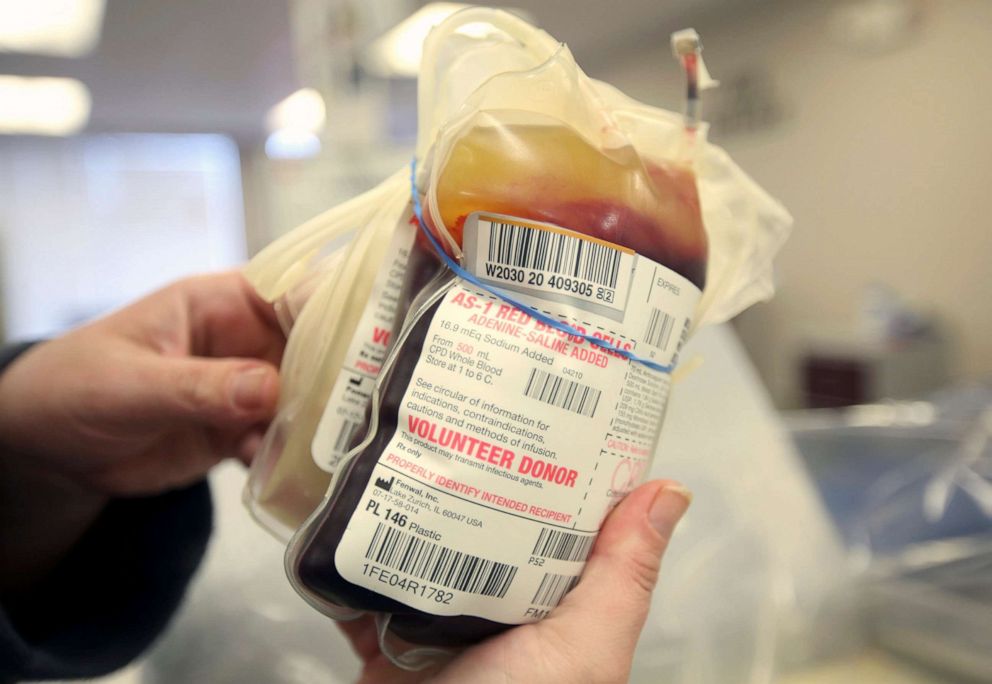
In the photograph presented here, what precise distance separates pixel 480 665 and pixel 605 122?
285 millimetres

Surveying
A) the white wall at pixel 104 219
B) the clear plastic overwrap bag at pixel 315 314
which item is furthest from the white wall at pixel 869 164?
the white wall at pixel 104 219

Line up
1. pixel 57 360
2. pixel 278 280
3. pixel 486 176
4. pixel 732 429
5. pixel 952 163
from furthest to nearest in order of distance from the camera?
pixel 952 163 < pixel 732 429 < pixel 57 360 < pixel 278 280 < pixel 486 176

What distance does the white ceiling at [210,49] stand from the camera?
10.1ft

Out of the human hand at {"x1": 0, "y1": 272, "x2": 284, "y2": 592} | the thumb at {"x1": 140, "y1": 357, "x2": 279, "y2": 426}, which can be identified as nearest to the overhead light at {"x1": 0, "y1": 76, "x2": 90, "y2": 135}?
the human hand at {"x1": 0, "y1": 272, "x2": 284, "y2": 592}

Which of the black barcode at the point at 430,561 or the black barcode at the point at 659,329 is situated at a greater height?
the black barcode at the point at 659,329

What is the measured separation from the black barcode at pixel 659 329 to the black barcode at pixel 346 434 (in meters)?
0.17

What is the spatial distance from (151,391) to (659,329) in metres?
0.37

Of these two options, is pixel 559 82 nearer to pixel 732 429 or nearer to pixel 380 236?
pixel 380 236

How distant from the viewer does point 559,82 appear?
34 centimetres

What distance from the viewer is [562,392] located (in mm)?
318

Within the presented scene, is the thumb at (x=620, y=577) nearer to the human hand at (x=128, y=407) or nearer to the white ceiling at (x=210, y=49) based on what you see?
the human hand at (x=128, y=407)

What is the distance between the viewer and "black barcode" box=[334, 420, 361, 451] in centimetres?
38

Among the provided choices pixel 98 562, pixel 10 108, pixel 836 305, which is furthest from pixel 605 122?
pixel 10 108

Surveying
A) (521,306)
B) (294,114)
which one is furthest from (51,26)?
(521,306)
